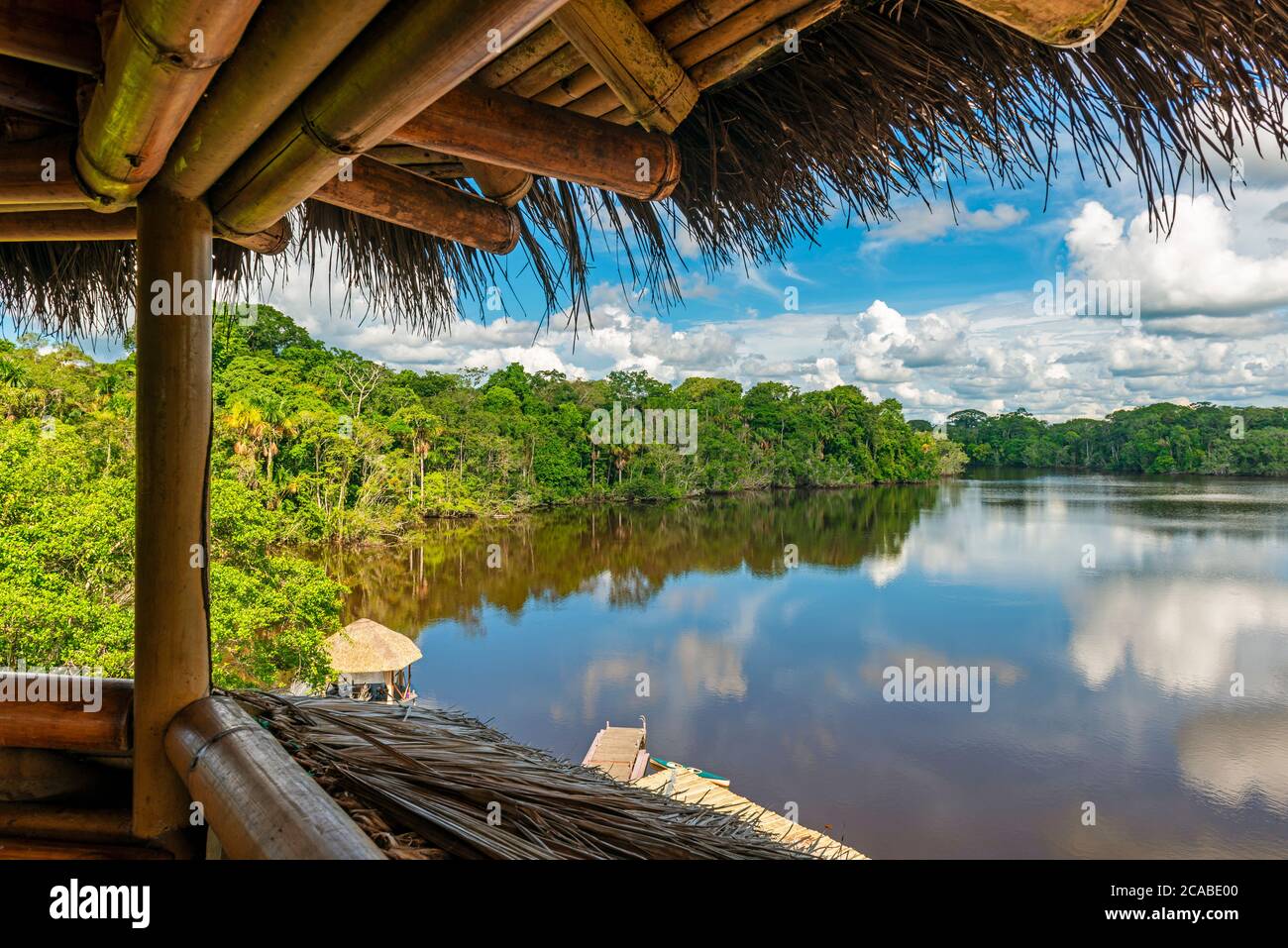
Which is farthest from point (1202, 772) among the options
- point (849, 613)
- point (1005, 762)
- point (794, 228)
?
point (794, 228)

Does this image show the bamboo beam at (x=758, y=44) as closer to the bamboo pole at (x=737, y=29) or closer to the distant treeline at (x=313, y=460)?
the bamboo pole at (x=737, y=29)

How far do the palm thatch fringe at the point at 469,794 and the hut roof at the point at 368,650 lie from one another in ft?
28.8

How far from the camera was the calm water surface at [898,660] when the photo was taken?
1098 cm

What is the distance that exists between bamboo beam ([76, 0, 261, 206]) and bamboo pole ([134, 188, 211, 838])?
0.33 feet

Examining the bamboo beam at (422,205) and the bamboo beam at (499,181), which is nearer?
the bamboo beam at (422,205)

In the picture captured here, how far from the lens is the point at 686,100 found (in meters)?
1.12

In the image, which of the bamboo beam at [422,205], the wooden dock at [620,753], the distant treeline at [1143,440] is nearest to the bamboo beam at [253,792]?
the bamboo beam at [422,205]

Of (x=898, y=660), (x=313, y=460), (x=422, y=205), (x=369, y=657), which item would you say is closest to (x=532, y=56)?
(x=422, y=205)

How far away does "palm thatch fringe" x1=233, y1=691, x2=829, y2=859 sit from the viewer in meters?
0.93

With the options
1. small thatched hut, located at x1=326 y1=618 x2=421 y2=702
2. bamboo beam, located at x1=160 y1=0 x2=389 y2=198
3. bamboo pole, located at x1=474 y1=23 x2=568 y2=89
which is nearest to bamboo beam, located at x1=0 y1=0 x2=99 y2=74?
bamboo beam, located at x1=160 y1=0 x2=389 y2=198

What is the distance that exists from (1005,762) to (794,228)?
1329 centimetres

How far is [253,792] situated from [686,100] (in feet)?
3.54

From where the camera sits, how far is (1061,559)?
85.5 ft
